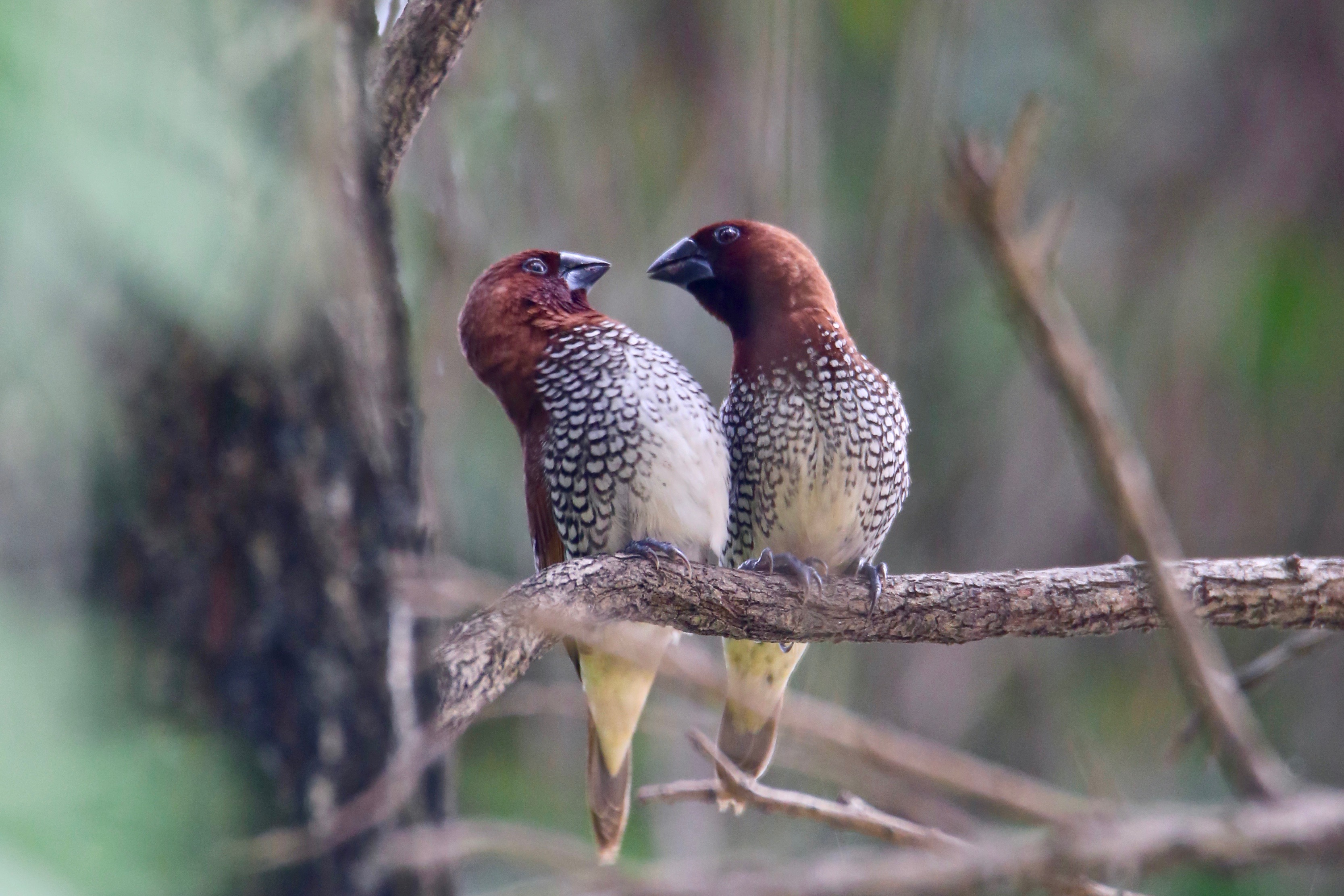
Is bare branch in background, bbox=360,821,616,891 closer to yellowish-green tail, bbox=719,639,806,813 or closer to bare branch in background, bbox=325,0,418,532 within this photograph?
bare branch in background, bbox=325,0,418,532

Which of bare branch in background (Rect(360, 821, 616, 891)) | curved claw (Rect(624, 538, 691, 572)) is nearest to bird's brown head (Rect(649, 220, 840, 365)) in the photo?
curved claw (Rect(624, 538, 691, 572))

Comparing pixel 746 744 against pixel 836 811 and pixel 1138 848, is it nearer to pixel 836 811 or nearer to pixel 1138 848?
pixel 836 811

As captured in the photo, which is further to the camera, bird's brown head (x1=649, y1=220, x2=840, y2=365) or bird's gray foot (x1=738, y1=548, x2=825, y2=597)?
bird's brown head (x1=649, y1=220, x2=840, y2=365)

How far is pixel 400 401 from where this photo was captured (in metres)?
2.37

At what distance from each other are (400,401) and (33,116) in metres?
0.87

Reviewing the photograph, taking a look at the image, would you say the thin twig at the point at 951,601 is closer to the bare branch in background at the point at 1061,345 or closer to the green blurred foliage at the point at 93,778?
the green blurred foliage at the point at 93,778

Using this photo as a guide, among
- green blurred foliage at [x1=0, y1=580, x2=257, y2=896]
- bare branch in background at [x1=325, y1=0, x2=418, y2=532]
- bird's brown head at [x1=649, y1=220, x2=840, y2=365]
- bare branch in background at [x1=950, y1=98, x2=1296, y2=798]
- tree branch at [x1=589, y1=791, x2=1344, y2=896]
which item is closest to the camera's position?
bare branch in background at [x1=950, y1=98, x2=1296, y2=798]

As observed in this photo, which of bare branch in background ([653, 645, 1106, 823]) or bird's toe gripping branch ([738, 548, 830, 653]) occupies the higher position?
bird's toe gripping branch ([738, 548, 830, 653])

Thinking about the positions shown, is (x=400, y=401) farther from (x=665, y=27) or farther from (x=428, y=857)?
(x=665, y=27)

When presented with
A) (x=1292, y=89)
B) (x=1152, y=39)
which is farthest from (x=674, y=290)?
(x=1292, y=89)

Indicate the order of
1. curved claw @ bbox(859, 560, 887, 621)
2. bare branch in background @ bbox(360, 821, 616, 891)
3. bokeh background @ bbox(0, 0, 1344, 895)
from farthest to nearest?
curved claw @ bbox(859, 560, 887, 621), bokeh background @ bbox(0, 0, 1344, 895), bare branch in background @ bbox(360, 821, 616, 891)

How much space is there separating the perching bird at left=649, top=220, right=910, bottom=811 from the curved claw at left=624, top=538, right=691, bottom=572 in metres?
0.30

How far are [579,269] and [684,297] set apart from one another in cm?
253

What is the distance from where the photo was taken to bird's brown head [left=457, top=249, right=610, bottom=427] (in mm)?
2986
